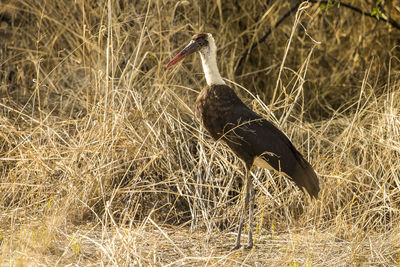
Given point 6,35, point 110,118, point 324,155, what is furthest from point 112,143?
point 6,35

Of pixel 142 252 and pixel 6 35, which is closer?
pixel 142 252

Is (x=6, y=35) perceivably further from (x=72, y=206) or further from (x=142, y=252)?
(x=142, y=252)

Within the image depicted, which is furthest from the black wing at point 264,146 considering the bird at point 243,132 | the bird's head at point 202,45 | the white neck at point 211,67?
the bird's head at point 202,45

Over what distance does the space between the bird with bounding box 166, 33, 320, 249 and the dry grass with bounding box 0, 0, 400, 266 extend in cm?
27

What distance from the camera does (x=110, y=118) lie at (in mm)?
3689

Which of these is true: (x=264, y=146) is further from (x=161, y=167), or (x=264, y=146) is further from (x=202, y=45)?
(x=161, y=167)

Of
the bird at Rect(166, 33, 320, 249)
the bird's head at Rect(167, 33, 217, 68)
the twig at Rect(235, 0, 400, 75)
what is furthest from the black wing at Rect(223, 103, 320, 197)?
the twig at Rect(235, 0, 400, 75)

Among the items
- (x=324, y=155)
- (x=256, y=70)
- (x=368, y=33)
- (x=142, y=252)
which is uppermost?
(x=368, y=33)

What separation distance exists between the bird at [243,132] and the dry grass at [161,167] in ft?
0.87

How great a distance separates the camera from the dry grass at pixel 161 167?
292 cm

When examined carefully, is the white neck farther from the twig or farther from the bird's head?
the twig

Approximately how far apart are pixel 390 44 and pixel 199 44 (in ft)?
8.39

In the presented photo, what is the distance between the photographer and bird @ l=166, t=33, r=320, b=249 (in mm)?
3174

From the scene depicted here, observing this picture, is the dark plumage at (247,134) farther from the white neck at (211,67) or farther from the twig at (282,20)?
the twig at (282,20)
